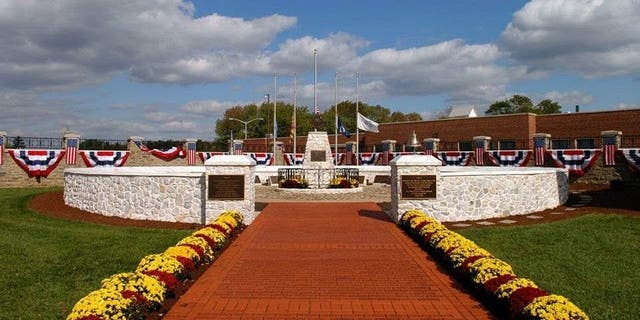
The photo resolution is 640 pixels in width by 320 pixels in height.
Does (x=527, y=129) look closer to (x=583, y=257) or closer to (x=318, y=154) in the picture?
(x=318, y=154)

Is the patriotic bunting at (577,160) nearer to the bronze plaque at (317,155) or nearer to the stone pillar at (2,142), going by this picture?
the bronze plaque at (317,155)

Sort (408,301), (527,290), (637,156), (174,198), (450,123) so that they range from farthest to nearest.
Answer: (450,123), (637,156), (174,198), (408,301), (527,290)

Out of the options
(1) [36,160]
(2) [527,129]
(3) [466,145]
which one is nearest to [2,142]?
(1) [36,160]

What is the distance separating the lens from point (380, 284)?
25.8 feet

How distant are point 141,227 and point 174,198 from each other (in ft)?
4.63

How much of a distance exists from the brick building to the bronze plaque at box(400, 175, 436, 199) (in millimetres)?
28089

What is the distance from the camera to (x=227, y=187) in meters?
14.1

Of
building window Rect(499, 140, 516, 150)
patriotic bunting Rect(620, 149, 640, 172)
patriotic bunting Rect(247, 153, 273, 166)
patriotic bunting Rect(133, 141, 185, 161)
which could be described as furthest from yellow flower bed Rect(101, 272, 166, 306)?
building window Rect(499, 140, 516, 150)

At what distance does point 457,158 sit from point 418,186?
22.5 m

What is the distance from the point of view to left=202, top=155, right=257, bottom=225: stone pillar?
46.3 feet

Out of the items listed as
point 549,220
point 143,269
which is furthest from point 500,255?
point 143,269

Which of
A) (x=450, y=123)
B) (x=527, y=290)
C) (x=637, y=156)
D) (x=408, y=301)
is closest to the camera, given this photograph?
(x=527, y=290)

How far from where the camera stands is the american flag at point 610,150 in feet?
83.6

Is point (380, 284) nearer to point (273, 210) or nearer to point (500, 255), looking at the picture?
point (500, 255)
